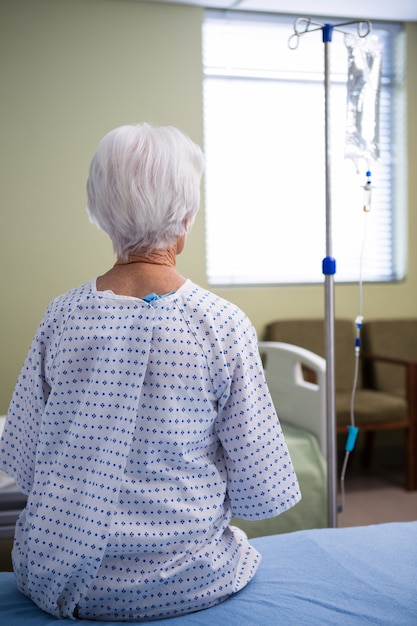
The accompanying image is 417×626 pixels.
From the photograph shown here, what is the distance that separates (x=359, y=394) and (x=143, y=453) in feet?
10.2

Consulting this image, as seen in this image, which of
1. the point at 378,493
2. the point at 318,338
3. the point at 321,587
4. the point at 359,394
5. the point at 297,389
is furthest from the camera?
the point at 318,338

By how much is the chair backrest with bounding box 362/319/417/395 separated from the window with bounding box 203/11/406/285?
1.20ft

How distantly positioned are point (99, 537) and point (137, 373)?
0.97 feet

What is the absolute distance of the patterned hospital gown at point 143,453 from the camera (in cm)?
129

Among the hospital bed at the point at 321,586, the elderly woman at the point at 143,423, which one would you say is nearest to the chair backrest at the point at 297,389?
the hospital bed at the point at 321,586

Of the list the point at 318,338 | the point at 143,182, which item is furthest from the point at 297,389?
the point at 143,182

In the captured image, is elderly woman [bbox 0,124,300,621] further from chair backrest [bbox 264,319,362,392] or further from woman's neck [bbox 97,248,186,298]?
chair backrest [bbox 264,319,362,392]

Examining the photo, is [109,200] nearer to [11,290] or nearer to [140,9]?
[11,290]

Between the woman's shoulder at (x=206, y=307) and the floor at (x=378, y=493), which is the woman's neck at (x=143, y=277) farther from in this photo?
the floor at (x=378, y=493)

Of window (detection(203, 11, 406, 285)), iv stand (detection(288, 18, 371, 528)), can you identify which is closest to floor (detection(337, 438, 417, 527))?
iv stand (detection(288, 18, 371, 528))

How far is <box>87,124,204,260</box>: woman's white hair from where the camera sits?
133 centimetres

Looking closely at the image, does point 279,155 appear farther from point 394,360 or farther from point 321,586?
point 321,586

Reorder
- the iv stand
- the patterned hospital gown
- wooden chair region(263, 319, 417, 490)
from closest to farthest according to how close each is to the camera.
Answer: the patterned hospital gown → the iv stand → wooden chair region(263, 319, 417, 490)

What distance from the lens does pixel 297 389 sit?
3.29 m
